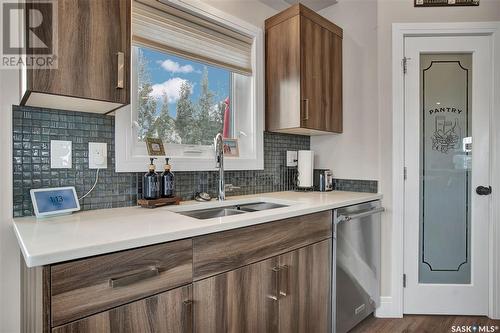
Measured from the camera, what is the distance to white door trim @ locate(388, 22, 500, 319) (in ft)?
7.30

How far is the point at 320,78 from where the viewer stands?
231cm

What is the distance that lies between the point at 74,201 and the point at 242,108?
1380 millimetres

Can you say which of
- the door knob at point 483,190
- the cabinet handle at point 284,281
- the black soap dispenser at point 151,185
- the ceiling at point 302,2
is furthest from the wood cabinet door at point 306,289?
the ceiling at point 302,2

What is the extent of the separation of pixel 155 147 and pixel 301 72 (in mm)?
1169

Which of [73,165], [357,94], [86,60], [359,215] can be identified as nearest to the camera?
[86,60]

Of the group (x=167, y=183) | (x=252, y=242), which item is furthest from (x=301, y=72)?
(x=252, y=242)

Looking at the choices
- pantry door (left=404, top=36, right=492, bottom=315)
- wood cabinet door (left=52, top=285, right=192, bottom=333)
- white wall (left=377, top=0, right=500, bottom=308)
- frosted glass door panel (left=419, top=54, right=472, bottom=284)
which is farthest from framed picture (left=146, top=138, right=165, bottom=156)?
frosted glass door panel (left=419, top=54, right=472, bottom=284)

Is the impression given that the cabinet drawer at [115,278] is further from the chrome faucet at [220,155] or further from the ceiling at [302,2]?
the ceiling at [302,2]

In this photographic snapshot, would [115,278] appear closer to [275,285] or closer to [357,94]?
[275,285]

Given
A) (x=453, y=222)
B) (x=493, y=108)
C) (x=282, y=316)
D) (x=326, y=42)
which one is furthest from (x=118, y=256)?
(x=493, y=108)

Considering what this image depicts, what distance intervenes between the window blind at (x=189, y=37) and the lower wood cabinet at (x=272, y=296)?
1371 mm

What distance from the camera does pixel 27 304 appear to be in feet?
4.00

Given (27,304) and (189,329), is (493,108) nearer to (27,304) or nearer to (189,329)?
(189,329)

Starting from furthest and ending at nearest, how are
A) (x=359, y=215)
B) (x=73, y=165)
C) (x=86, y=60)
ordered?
(x=359, y=215) < (x=73, y=165) < (x=86, y=60)
